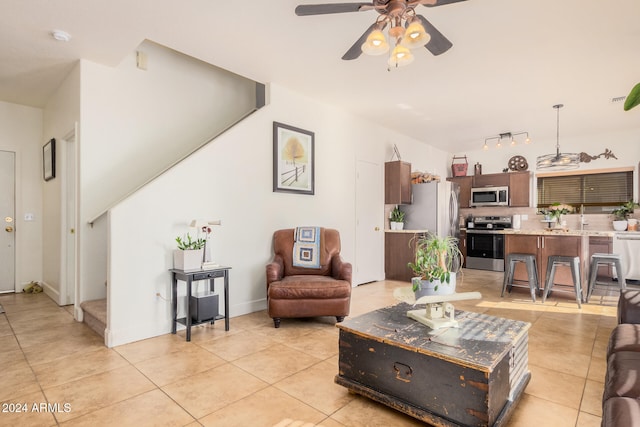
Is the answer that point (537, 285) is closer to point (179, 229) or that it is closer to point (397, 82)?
point (397, 82)

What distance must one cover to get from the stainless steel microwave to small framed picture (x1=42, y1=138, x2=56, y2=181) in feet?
24.4

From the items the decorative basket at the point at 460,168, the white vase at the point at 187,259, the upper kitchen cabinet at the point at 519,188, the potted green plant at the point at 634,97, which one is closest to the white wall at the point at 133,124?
the white vase at the point at 187,259

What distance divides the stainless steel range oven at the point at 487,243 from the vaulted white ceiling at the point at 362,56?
109 inches

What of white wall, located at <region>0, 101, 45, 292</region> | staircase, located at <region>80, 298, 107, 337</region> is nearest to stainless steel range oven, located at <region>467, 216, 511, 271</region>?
staircase, located at <region>80, 298, 107, 337</region>

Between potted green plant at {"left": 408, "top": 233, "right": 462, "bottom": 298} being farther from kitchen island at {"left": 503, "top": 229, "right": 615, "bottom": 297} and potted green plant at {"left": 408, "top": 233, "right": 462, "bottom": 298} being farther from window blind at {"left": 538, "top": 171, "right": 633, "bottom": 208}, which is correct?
window blind at {"left": 538, "top": 171, "right": 633, "bottom": 208}

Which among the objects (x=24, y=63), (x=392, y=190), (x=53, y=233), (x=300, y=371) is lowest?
(x=300, y=371)

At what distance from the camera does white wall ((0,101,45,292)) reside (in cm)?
479

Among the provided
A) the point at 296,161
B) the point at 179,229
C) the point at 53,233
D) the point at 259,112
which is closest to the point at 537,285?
the point at 296,161

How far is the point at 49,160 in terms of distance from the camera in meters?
4.43

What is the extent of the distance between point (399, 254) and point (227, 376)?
4060 millimetres

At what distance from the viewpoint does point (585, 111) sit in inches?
200

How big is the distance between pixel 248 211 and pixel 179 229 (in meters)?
0.83

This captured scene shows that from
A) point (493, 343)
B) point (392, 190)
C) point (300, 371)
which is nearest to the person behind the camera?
point (493, 343)

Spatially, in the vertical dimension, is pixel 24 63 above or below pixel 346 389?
above
